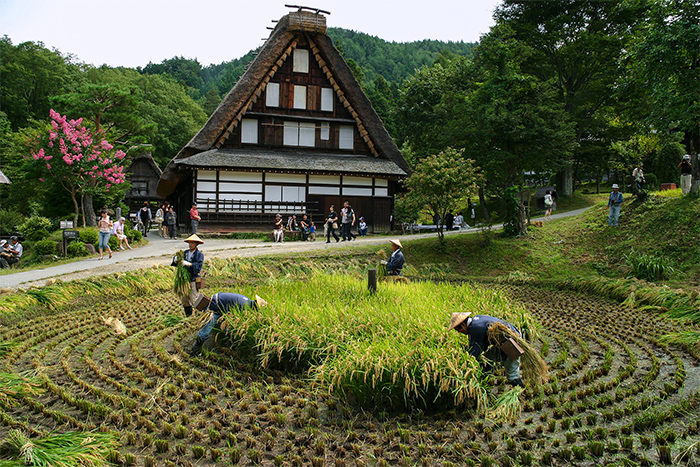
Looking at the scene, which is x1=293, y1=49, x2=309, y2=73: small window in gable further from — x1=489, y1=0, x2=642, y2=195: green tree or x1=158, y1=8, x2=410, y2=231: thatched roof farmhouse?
x1=489, y1=0, x2=642, y2=195: green tree

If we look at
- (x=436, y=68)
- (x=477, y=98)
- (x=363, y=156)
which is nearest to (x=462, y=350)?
(x=477, y=98)

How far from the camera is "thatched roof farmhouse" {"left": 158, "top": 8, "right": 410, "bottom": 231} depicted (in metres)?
21.3

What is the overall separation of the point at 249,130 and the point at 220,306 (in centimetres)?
1764

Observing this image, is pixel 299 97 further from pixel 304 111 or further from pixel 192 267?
pixel 192 267

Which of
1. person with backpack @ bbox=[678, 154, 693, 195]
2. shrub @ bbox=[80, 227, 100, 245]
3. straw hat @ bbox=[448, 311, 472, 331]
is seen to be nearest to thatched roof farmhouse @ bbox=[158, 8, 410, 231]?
shrub @ bbox=[80, 227, 100, 245]

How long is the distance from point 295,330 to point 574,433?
3018 millimetres

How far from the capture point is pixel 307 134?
23.6 m

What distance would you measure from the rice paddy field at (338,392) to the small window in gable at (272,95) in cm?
1699

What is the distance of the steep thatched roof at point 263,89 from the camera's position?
21.5 m

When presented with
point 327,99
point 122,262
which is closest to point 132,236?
point 122,262

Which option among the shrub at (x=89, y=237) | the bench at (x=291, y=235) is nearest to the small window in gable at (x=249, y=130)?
the bench at (x=291, y=235)

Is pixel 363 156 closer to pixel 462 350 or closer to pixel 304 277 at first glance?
pixel 304 277

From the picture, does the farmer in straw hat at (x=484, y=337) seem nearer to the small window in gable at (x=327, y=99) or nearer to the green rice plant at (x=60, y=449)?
the green rice plant at (x=60, y=449)

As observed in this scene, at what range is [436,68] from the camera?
105 ft
